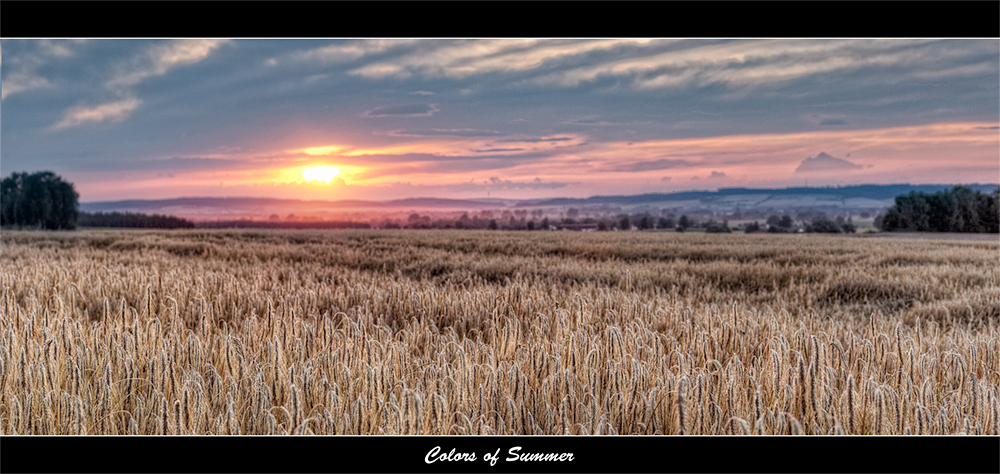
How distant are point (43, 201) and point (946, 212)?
6699cm

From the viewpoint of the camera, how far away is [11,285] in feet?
16.8

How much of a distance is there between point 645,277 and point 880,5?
625 cm

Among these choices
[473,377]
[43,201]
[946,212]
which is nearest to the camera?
[473,377]

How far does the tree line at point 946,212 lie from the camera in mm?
37625

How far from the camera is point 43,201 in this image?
30750mm

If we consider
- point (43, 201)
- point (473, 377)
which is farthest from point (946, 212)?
point (43, 201)

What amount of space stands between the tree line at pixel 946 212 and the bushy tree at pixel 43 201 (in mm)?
58933

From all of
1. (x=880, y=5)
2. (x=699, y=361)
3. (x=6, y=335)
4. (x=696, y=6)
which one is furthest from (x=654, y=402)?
(x=6, y=335)

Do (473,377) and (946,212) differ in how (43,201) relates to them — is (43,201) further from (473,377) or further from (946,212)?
(946,212)

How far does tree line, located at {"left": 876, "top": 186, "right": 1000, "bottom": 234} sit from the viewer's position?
37.6 meters

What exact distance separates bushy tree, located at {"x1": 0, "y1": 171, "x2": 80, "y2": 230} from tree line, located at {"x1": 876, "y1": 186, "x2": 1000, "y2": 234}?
193 feet

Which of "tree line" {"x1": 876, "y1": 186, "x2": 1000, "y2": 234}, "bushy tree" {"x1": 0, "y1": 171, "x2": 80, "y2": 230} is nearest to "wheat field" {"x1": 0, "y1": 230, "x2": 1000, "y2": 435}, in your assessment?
"bushy tree" {"x1": 0, "y1": 171, "x2": 80, "y2": 230}

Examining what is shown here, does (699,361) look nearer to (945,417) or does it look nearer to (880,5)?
(945,417)

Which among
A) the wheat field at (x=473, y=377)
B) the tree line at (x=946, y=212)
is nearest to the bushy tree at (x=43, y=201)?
the wheat field at (x=473, y=377)
